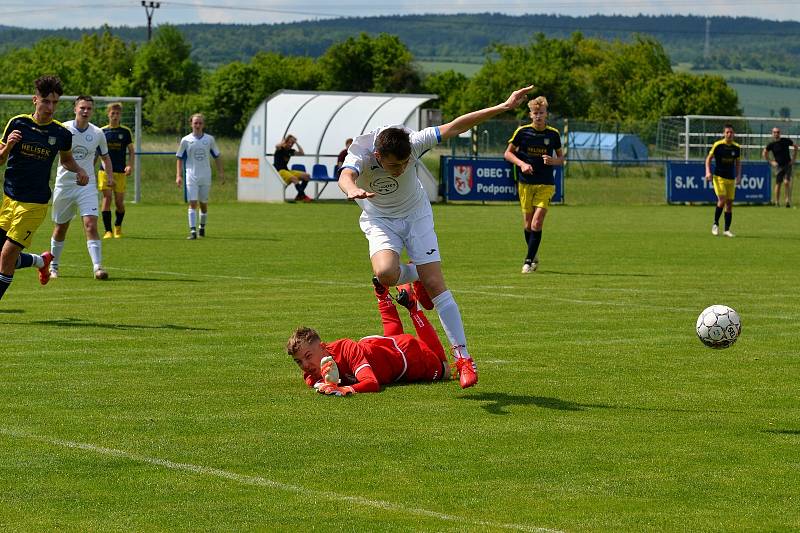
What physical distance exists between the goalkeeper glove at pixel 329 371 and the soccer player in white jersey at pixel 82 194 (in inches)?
335

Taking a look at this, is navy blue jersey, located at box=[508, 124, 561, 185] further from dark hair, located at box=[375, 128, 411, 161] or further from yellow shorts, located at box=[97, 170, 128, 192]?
dark hair, located at box=[375, 128, 411, 161]

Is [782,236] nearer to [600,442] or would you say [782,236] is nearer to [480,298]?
[480,298]

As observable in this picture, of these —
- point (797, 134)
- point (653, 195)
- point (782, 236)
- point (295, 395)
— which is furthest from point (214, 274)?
point (797, 134)

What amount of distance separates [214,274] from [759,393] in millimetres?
10608

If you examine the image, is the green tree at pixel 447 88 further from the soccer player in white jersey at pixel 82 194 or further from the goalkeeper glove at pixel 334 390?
the goalkeeper glove at pixel 334 390

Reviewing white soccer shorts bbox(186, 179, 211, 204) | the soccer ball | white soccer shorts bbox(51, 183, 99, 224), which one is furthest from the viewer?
white soccer shorts bbox(186, 179, 211, 204)

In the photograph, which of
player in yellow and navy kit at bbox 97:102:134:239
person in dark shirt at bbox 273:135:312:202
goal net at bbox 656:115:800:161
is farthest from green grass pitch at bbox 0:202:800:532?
goal net at bbox 656:115:800:161

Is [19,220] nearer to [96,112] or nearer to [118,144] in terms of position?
[118,144]

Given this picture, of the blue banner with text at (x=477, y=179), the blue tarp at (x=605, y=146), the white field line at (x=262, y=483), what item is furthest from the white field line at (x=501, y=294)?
the blue tarp at (x=605, y=146)

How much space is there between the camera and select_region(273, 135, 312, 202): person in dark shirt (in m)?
41.1

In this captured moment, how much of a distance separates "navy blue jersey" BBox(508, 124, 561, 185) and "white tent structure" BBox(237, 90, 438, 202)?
22668mm

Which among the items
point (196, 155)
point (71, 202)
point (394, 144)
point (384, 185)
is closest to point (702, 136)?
point (196, 155)

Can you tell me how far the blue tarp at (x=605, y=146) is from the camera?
52.6 metres

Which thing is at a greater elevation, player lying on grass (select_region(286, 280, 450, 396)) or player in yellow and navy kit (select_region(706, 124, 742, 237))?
player in yellow and navy kit (select_region(706, 124, 742, 237))
